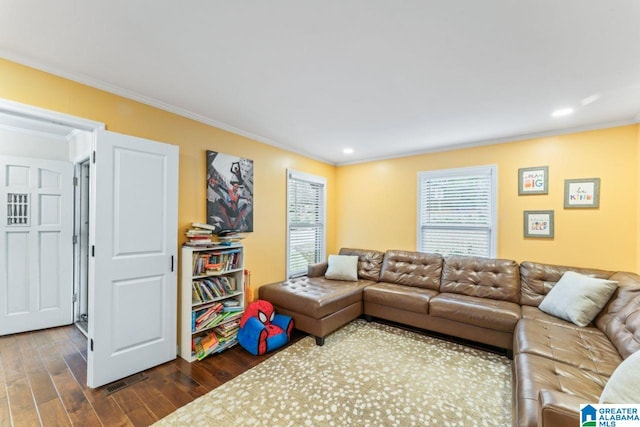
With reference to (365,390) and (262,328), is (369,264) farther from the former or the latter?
(365,390)

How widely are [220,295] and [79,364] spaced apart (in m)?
1.35

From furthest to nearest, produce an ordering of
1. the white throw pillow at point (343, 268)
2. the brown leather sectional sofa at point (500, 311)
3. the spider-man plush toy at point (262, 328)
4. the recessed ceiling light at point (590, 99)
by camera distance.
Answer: the white throw pillow at point (343, 268) → the spider-man plush toy at point (262, 328) → the recessed ceiling light at point (590, 99) → the brown leather sectional sofa at point (500, 311)

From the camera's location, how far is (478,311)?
9.12ft

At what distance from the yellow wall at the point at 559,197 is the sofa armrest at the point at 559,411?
2.75 metres

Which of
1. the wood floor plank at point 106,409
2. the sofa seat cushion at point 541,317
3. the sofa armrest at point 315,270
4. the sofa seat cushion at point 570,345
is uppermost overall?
the sofa armrest at point 315,270

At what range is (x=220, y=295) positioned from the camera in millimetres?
2871

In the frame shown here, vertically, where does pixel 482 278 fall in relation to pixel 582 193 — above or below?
below

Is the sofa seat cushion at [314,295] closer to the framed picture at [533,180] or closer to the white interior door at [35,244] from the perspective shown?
the framed picture at [533,180]

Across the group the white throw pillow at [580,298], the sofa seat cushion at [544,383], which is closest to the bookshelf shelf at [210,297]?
the sofa seat cushion at [544,383]

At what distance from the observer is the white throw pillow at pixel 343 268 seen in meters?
3.96

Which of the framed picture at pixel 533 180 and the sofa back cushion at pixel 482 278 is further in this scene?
the framed picture at pixel 533 180

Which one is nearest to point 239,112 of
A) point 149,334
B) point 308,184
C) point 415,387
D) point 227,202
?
point 227,202

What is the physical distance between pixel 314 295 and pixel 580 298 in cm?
256

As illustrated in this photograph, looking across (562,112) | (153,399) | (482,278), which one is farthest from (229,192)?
(562,112)
